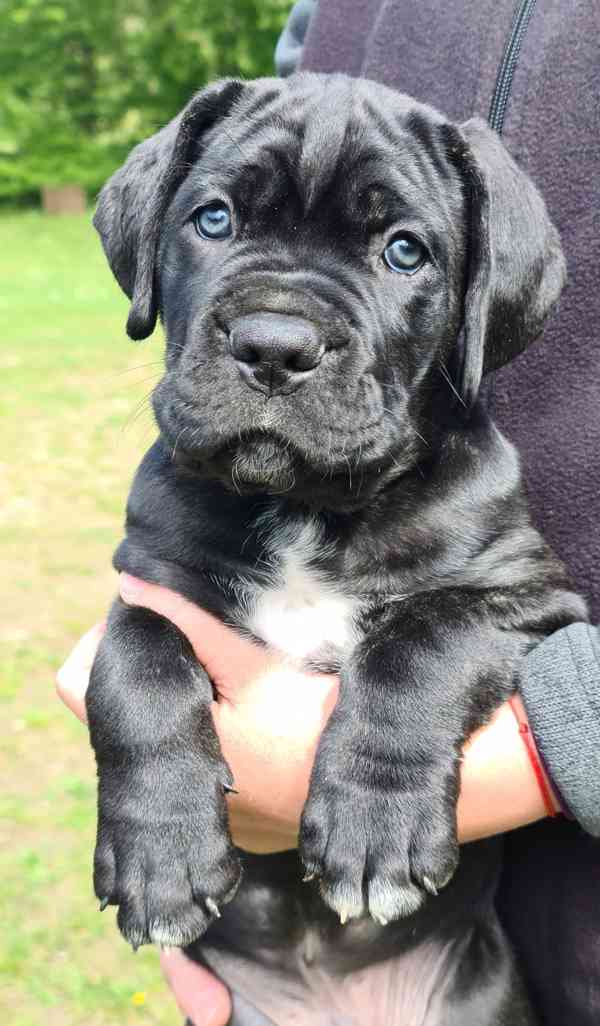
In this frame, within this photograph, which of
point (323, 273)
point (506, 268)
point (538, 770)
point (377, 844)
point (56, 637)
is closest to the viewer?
point (377, 844)

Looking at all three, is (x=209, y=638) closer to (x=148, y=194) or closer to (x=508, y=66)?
→ (x=148, y=194)

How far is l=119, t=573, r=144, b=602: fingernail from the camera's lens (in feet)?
8.51

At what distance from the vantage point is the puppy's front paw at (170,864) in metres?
2.23

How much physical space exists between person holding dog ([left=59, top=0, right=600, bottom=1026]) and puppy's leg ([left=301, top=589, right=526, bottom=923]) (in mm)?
93

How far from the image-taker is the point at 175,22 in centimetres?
3100

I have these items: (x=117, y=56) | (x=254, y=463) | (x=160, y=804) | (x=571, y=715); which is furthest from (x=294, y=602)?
(x=117, y=56)

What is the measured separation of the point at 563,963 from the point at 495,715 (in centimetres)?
58

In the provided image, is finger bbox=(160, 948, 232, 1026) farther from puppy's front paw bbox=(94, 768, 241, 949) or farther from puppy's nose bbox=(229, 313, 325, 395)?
puppy's nose bbox=(229, 313, 325, 395)

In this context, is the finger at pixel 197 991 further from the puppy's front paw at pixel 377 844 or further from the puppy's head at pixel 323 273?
the puppy's head at pixel 323 273

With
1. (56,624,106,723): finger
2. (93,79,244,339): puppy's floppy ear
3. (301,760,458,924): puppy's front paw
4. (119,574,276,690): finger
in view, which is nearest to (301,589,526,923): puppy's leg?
(301,760,458,924): puppy's front paw

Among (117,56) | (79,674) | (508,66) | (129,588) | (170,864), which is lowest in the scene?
(117,56)

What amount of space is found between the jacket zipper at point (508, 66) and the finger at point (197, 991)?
1.94 meters

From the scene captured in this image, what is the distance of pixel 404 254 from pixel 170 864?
1.27 metres

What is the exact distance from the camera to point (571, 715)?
2.22 m
